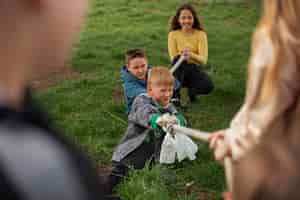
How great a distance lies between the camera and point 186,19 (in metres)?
7.75

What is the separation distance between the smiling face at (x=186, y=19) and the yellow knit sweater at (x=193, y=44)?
66 mm

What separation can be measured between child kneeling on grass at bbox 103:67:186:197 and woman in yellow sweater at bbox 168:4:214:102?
2256 millimetres

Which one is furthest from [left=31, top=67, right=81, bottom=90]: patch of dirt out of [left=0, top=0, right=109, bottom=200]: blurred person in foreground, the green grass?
[left=0, top=0, right=109, bottom=200]: blurred person in foreground

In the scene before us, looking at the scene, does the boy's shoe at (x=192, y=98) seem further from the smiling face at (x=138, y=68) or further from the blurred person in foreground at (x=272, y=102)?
the blurred person in foreground at (x=272, y=102)

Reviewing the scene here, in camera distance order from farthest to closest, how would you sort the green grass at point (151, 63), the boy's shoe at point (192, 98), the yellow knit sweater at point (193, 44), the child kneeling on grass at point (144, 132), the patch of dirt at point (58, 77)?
the patch of dirt at point (58, 77) → the boy's shoe at point (192, 98) → the yellow knit sweater at point (193, 44) → the green grass at point (151, 63) → the child kneeling on grass at point (144, 132)

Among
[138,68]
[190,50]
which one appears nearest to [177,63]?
[190,50]

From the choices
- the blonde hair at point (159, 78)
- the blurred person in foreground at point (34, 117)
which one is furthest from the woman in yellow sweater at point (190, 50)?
the blurred person in foreground at point (34, 117)

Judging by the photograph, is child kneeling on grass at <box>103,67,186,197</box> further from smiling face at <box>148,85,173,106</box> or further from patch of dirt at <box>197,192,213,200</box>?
patch of dirt at <box>197,192,213,200</box>

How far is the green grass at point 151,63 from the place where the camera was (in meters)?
5.49

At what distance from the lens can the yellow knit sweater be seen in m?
7.73

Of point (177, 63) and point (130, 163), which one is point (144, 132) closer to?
point (130, 163)

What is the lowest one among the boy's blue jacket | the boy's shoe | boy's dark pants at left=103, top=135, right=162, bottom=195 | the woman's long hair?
boy's dark pants at left=103, top=135, right=162, bottom=195

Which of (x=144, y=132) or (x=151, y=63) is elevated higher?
(x=151, y=63)

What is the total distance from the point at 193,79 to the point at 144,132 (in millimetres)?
2721
